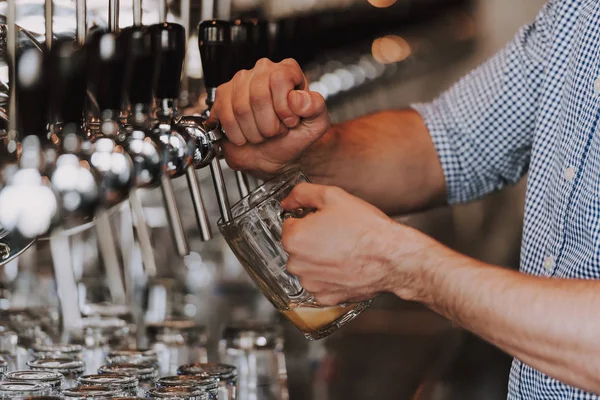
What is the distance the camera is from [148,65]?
1139 millimetres

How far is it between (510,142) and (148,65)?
0.93 m

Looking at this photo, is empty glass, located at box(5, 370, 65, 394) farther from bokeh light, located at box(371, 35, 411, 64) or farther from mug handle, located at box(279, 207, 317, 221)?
bokeh light, located at box(371, 35, 411, 64)

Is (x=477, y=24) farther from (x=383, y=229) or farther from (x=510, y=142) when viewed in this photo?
(x=383, y=229)

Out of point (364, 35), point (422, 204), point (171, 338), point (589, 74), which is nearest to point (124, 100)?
point (171, 338)

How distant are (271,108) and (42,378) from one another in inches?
18.4

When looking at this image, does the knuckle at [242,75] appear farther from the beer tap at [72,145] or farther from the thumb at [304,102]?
the beer tap at [72,145]

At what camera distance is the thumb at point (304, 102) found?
130cm

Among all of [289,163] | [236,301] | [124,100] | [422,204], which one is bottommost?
[236,301]

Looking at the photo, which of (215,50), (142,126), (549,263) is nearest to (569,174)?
(549,263)

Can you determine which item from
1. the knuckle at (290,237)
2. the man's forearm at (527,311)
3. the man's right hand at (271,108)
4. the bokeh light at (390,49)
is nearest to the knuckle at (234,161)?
the man's right hand at (271,108)

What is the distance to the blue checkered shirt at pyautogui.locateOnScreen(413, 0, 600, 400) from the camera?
4.74 feet

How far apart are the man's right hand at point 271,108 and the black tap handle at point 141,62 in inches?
6.5

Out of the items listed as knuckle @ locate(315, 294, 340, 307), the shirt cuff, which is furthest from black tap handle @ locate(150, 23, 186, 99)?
the shirt cuff

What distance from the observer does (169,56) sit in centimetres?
115
